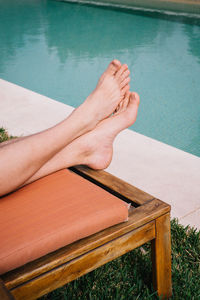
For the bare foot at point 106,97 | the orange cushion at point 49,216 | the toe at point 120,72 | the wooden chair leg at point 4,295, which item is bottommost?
the orange cushion at point 49,216

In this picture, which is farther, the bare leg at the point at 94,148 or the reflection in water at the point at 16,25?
the reflection in water at the point at 16,25

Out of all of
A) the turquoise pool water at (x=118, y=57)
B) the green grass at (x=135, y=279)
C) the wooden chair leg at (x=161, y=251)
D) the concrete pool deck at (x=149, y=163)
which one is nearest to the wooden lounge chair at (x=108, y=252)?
the wooden chair leg at (x=161, y=251)

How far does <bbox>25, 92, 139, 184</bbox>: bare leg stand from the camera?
57.7 inches

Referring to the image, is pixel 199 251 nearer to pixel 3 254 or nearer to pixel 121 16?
pixel 3 254

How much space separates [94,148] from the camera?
1.58 m

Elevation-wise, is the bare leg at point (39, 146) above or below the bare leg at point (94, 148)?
above

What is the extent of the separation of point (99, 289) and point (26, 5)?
13.9 metres

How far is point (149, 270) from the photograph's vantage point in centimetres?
155

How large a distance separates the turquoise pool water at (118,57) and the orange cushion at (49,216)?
7.47 feet

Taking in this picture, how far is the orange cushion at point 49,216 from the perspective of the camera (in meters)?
1.03

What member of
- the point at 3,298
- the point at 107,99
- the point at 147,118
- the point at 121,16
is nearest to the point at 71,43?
the point at 121,16

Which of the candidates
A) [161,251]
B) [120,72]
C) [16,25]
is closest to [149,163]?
[120,72]

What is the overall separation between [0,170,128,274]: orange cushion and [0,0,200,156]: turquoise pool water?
228 cm

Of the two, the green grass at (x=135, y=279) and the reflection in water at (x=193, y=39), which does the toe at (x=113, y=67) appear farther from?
the reflection in water at (x=193, y=39)
